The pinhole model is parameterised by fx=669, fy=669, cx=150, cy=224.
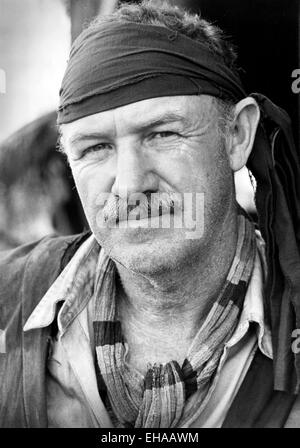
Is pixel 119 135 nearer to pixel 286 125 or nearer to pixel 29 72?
pixel 286 125

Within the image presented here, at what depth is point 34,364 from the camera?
1656 mm

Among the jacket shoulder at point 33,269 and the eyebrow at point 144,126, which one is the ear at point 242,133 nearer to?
the eyebrow at point 144,126

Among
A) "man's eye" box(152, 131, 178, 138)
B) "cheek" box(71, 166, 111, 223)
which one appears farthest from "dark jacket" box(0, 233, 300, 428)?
"man's eye" box(152, 131, 178, 138)

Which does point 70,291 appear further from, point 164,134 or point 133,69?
point 133,69

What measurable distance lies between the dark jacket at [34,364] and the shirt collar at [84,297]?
0.08 ft

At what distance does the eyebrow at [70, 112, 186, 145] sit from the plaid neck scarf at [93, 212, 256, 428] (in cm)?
40

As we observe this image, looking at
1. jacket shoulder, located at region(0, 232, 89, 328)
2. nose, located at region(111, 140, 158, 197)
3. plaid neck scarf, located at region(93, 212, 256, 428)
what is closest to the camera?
nose, located at region(111, 140, 158, 197)

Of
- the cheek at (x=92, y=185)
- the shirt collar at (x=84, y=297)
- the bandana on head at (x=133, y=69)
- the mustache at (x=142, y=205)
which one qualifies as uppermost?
the bandana on head at (x=133, y=69)

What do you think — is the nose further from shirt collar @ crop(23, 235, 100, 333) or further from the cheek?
shirt collar @ crop(23, 235, 100, 333)

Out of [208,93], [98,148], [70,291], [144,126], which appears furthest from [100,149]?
[70,291]

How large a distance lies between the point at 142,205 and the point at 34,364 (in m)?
0.49

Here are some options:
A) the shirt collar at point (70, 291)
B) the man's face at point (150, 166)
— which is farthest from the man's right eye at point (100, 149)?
the shirt collar at point (70, 291)

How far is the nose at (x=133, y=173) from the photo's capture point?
1.51m

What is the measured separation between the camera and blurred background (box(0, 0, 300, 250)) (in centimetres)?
194
